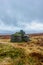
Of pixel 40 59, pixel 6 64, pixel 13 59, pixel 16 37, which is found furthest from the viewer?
pixel 16 37

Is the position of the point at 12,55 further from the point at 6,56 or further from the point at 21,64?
the point at 21,64

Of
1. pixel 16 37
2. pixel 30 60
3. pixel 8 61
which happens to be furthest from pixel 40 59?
pixel 16 37

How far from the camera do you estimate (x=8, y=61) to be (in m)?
26.5

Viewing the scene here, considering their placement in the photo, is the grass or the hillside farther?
the hillside

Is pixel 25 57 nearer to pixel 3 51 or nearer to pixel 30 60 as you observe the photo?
pixel 30 60

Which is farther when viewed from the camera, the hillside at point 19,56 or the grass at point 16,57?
the hillside at point 19,56

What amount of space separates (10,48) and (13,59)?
406 cm

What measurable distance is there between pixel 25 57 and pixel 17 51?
2.08m

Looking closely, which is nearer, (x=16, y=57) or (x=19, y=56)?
(x=16, y=57)

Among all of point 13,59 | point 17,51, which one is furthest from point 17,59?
point 17,51

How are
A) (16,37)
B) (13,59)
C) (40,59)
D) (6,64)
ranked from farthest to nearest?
(16,37)
(40,59)
(13,59)
(6,64)

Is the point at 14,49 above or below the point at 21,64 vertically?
above

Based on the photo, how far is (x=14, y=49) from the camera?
31156 mm

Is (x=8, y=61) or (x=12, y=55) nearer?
(x=8, y=61)
